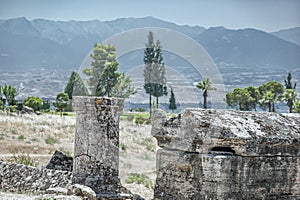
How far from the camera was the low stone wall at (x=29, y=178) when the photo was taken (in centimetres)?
1114

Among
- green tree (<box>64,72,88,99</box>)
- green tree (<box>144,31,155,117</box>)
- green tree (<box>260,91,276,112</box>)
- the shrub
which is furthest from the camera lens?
green tree (<box>260,91,276,112</box>)

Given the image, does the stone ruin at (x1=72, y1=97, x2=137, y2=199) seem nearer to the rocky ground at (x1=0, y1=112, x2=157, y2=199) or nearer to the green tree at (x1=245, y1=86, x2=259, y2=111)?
the rocky ground at (x1=0, y1=112, x2=157, y2=199)

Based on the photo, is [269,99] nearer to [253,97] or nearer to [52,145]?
[253,97]

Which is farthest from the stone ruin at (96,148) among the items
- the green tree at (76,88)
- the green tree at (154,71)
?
the green tree at (154,71)

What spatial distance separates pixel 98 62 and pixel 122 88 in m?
5.37

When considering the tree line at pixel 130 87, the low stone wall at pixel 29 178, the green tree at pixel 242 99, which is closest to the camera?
the low stone wall at pixel 29 178

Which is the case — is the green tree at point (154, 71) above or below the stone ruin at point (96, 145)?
above

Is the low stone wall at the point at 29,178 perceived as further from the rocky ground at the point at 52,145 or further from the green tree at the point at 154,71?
the green tree at the point at 154,71

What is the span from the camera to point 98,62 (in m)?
73.3

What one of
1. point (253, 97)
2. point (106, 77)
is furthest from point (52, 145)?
point (253, 97)

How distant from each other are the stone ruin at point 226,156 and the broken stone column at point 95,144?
2.52 metres

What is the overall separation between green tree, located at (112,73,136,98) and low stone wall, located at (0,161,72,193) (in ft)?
174

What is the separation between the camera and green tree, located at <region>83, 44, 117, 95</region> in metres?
68.1

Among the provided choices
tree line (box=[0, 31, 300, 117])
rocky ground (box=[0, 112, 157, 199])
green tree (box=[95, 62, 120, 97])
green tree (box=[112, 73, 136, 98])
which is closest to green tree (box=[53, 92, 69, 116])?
tree line (box=[0, 31, 300, 117])
